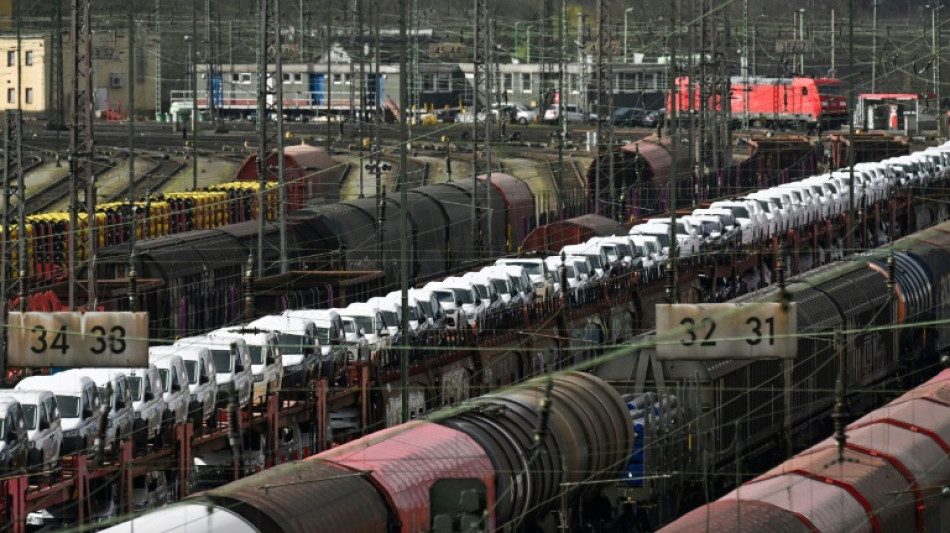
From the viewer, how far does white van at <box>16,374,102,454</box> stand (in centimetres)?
3036

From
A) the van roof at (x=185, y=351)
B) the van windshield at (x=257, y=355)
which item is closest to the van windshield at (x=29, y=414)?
the van roof at (x=185, y=351)

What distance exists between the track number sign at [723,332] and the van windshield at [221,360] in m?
10.5

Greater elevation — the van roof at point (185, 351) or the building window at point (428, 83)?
the building window at point (428, 83)

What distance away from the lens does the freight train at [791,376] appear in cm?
3381

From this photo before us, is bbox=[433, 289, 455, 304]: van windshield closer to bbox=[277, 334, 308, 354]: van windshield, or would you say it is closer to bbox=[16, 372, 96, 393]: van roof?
bbox=[277, 334, 308, 354]: van windshield

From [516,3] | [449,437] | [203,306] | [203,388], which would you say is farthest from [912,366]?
[516,3]

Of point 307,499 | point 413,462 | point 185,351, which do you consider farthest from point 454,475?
point 185,351

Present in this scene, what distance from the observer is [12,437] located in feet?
93.1

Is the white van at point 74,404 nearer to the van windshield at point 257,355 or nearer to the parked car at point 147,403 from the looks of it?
the parked car at point 147,403

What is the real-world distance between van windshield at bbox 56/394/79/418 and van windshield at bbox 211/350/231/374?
5010 mm

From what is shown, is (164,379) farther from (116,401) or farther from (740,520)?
(740,520)

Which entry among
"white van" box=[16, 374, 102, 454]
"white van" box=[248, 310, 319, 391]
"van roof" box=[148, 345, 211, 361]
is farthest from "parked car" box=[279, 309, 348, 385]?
"white van" box=[16, 374, 102, 454]

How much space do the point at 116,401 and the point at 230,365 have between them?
4430mm

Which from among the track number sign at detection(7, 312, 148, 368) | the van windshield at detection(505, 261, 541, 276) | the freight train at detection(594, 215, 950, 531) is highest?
the track number sign at detection(7, 312, 148, 368)
